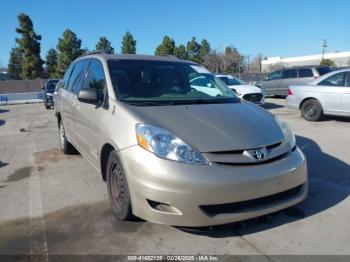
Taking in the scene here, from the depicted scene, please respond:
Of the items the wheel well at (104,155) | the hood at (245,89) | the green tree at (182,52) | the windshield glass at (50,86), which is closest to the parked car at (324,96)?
the hood at (245,89)

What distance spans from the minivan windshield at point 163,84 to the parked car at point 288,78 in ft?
44.5

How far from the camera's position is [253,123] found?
3.54 m

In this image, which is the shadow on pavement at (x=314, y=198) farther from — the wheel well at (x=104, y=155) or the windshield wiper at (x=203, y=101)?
the windshield wiper at (x=203, y=101)

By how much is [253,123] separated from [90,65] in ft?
8.68

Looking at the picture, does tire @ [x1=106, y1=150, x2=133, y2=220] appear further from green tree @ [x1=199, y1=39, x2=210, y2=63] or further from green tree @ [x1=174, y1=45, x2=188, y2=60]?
green tree @ [x1=199, y1=39, x2=210, y2=63]

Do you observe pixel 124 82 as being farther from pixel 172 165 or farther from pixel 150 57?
pixel 172 165

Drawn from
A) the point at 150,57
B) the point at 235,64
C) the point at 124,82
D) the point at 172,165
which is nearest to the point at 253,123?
the point at 172,165

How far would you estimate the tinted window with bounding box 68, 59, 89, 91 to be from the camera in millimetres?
5228

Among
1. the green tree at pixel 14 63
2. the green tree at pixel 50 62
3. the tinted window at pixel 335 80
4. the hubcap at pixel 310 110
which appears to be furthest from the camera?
the green tree at pixel 14 63

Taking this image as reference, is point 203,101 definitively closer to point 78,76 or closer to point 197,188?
point 197,188

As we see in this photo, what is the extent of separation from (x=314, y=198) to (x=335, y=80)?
645 centimetres

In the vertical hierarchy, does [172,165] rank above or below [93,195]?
above

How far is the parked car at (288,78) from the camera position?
17133mm

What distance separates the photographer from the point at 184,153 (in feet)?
9.88
